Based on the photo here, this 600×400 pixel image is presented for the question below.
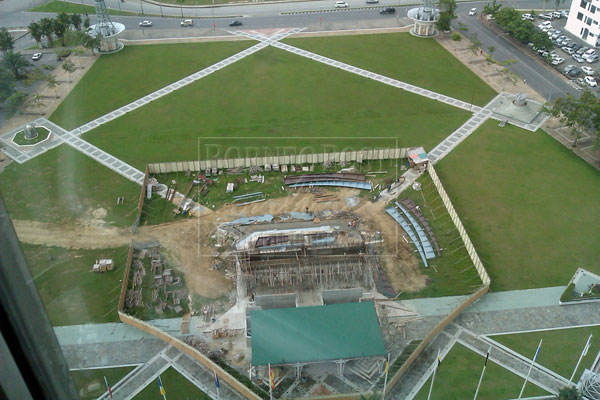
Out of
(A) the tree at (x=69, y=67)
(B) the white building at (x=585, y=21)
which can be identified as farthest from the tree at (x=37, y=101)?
(B) the white building at (x=585, y=21)

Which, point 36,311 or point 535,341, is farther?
point 535,341

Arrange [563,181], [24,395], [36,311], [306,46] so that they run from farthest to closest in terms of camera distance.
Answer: [306,46] < [563,181] < [36,311] < [24,395]

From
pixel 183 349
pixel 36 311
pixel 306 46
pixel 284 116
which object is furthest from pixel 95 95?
pixel 36 311

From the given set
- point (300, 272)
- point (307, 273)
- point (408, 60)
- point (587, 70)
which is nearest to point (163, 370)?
point (300, 272)

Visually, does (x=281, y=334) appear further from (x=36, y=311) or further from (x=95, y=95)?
(x=95, y=95)

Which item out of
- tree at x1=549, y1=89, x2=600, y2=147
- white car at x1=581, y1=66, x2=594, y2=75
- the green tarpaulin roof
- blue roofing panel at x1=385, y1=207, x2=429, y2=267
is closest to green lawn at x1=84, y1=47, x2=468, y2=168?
tree at x1=549, y1=89, x2=600, y2=147

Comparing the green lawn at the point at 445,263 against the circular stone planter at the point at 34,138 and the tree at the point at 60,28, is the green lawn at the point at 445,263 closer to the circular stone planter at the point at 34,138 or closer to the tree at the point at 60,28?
the circular stone planter at the point at 34,138
